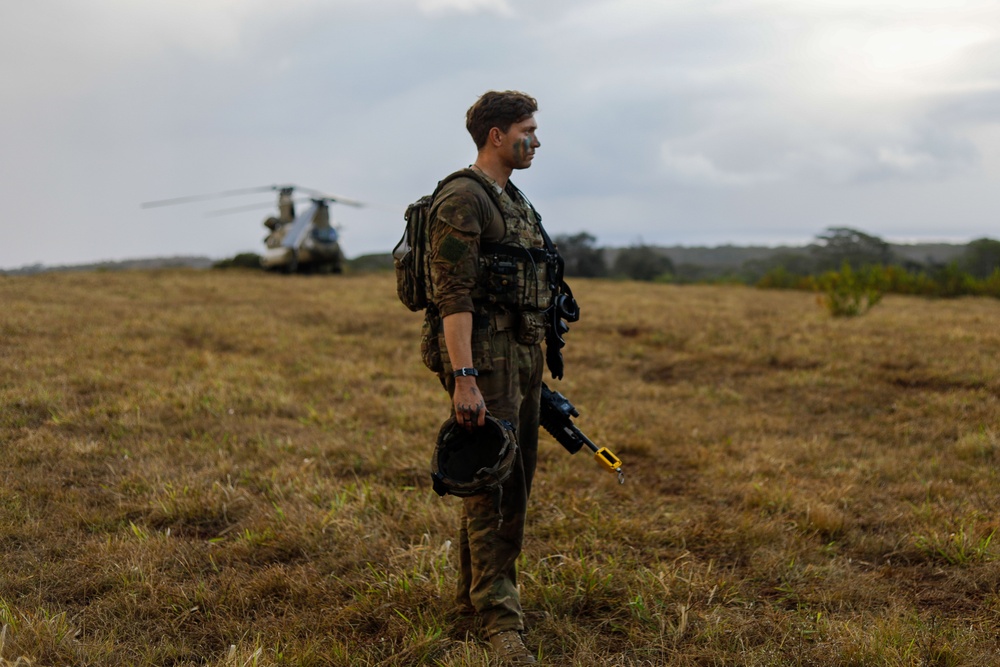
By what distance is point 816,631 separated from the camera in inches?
130

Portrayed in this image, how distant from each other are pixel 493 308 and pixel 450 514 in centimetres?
192

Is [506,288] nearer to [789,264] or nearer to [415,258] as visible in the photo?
[415,258]

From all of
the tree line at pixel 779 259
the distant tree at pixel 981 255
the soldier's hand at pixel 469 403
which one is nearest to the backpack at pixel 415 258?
the soldier's hand at pixel 469 403

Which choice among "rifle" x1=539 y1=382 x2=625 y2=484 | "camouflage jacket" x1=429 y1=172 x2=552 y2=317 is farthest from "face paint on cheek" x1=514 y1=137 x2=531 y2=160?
"rifle" x1=539 y1=382 x2=625 y2=484

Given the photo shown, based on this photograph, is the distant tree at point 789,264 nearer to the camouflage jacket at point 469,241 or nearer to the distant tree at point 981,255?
the distant tree at point 981,255

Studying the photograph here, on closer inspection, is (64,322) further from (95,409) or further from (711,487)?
(711,487)

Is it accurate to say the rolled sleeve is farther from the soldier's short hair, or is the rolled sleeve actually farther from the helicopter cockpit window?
the helicopter cockpit window

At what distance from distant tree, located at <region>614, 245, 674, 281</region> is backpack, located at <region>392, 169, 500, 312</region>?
51.4 m

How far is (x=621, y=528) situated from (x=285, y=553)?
2025mm

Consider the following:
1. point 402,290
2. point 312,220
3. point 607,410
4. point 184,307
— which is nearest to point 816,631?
point 402,290

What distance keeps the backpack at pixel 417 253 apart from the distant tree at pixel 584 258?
150 ft

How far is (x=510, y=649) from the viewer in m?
3.05

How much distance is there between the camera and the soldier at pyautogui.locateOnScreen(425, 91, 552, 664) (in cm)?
297

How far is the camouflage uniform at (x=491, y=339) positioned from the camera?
2.98 meters
